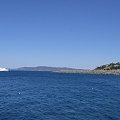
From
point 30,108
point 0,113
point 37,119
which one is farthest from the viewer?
point 30,108

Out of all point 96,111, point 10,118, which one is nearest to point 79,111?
point 96,111

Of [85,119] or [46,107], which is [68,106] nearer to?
[46,107]

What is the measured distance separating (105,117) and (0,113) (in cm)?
1708

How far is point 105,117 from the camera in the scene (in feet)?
131

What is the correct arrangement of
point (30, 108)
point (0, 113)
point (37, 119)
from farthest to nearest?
1. point (30, 108)
2. point (0, 113)
3. point (37, 119)

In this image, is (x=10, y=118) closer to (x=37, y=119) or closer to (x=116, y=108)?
(x=37, y=119)

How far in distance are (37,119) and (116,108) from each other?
16976mm

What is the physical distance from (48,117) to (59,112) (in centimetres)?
390

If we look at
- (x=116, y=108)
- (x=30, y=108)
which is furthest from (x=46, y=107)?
(x=116, y=108)

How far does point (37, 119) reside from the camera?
38.2m

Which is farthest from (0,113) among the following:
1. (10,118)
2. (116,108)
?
(116,108)

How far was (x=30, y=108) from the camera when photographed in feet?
153

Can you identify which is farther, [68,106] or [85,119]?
[68,106]

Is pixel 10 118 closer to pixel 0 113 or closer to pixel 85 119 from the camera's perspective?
pixel 0 113
